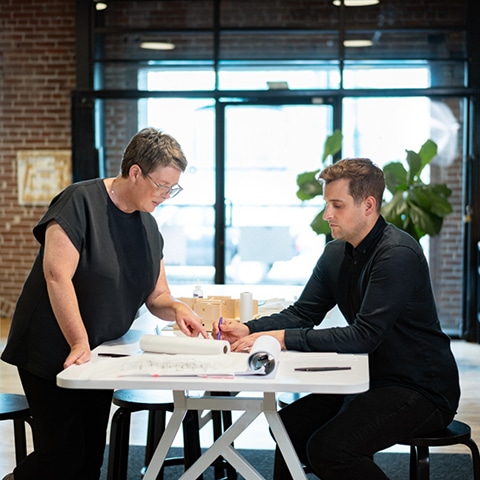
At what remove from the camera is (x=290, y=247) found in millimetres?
7723

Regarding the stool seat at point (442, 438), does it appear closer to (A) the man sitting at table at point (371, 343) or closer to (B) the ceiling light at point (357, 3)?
Result: (A) the man sitting at table at point (371, 343)

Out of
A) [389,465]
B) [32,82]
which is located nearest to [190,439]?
[389,465]

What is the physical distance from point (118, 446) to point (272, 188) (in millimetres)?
4753

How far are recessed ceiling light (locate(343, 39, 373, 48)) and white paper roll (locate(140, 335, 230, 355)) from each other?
17.7ft

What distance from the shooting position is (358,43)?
25.1ft

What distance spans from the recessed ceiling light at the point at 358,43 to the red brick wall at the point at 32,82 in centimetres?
249

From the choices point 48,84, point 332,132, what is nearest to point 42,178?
point 48,84

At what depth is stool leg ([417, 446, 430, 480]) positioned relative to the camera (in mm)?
2801

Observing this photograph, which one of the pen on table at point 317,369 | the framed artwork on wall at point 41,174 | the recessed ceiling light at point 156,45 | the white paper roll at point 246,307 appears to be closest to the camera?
the pen on table at point 317,369

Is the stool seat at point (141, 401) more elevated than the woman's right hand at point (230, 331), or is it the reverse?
the woman's right hand at point (230, 331)

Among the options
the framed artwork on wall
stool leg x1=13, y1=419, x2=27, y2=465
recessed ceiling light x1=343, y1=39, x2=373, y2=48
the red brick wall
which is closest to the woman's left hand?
stool leg x1=13, y1=419, x2=27, y2=465

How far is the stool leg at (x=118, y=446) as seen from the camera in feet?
10.5

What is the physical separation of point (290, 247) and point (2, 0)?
3541 millimetres

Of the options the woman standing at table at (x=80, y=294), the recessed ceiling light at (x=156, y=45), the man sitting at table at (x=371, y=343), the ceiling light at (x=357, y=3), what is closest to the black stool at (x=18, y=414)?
the woman standing at table at (x=80, y=294)
